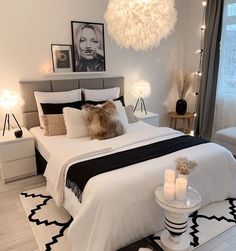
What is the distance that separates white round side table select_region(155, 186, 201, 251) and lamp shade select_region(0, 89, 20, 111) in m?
2.15

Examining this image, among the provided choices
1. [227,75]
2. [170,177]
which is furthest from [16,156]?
[227,75]

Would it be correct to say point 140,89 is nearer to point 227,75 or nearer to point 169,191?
point 227,75

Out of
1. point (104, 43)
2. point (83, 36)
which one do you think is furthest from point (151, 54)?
point (83, 36)

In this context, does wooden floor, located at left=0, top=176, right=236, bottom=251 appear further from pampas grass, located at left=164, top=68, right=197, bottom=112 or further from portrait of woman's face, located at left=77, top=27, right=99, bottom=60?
pampas grass, located at left=164, top=68, right=197, bottom=112

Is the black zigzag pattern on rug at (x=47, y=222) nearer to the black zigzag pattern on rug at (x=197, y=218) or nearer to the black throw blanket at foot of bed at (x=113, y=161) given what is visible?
the black throw blanket at foot of bed at (x=113, y=161)

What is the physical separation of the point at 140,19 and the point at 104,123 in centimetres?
118

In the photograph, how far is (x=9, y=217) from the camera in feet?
7.75

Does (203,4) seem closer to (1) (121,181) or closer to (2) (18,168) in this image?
(1) (121,181)

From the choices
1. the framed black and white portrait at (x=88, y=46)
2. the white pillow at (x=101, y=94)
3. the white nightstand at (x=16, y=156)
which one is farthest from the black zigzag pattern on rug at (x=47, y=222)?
the framed black and white portrait at (x=88, y=46)

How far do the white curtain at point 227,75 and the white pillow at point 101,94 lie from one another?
187cm

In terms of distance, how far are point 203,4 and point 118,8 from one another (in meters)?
2.73

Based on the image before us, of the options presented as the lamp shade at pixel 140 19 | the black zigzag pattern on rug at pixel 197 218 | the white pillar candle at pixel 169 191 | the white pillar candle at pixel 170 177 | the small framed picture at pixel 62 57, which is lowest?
the black zigzag pattern on rug at pixel 197 218

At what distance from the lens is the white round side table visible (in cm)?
174

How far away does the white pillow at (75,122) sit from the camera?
288 cm
